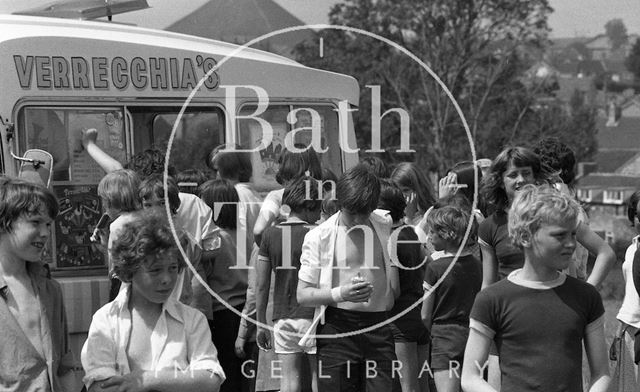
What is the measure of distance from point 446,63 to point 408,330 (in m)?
38.3

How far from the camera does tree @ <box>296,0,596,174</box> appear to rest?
134 ft

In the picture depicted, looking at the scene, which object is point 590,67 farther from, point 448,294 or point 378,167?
point 448,294

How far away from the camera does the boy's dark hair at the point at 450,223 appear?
696 centimetres

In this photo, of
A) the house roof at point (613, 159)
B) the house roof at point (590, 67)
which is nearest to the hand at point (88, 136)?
the house roof at point (613, 159)

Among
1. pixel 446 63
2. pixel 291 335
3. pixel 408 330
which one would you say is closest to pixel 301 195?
pixel 291 335

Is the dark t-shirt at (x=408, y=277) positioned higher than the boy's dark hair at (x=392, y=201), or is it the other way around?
the boy's dark hair at (x=392, y=201)

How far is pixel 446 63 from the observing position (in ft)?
146

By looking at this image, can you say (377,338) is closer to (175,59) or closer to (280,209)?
(280,209)

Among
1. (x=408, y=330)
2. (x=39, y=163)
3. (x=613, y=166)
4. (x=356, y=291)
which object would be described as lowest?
(x=613, y=166)

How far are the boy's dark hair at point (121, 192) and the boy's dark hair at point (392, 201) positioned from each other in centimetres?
160

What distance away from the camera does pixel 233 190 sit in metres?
7.41

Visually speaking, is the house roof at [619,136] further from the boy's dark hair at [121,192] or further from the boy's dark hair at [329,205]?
the boy's dark hair at [121,192]

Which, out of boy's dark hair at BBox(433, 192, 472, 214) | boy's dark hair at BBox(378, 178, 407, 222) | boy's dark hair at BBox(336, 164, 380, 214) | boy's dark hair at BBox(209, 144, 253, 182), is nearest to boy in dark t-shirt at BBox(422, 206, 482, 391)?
boy's dark hair at BBox(378, 178, 407, 222)

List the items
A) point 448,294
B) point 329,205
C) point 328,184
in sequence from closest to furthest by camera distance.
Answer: point 448,294 → point 329,205 → point 328,184
